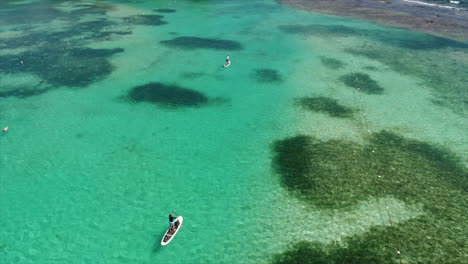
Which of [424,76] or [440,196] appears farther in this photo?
[424,76]

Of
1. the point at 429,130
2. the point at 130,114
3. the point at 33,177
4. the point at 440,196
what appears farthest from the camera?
the point at 130,114

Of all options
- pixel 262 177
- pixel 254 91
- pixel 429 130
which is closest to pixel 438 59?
pixel 429 130

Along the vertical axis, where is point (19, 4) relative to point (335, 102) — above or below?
above

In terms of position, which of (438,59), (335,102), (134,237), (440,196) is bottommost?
(134,237)

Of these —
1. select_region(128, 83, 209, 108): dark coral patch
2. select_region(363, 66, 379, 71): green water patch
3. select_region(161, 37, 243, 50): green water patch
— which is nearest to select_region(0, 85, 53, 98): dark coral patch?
select_region(128, 83, 209, 108): dark coral patch

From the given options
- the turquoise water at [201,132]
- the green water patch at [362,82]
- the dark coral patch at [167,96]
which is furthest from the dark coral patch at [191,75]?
the green water patch at [362,82]

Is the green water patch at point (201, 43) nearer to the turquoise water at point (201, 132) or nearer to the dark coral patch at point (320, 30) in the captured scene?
the turquoise water at point (201, 132)

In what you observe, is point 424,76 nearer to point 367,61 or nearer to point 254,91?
point 367,61

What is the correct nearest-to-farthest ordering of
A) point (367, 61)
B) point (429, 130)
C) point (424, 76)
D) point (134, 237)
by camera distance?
1. point (134, 237)
2. point (429, 130)
3. point (424, 76)
4. point (367, 61)
